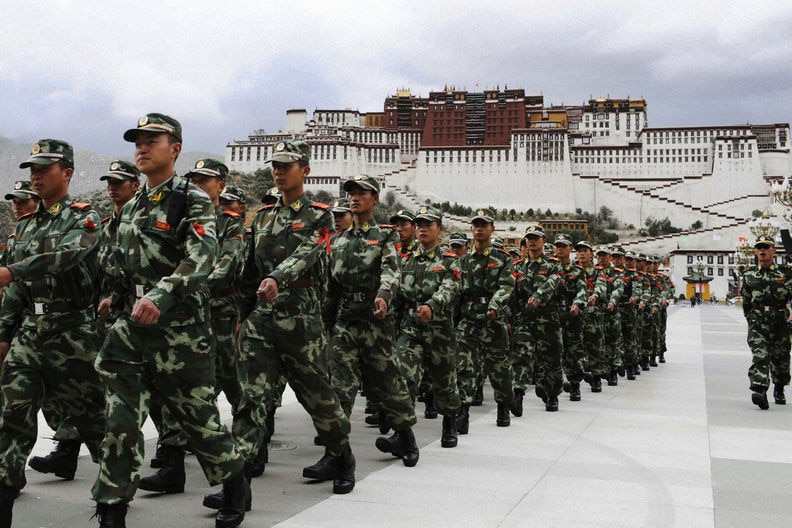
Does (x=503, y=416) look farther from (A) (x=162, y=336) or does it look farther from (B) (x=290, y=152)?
(A) (x=162, y=336)

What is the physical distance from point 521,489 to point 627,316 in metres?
8.16

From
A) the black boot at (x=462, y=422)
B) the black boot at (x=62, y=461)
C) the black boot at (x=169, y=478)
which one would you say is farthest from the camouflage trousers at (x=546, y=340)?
the black boot at (x=62, y=461)

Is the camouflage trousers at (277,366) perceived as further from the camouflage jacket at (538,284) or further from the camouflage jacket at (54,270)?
the camouflage jacket at (538,284)

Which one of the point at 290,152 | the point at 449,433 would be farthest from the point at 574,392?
the point at 290,152

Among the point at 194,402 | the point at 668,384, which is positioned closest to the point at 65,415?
the point at 194,402

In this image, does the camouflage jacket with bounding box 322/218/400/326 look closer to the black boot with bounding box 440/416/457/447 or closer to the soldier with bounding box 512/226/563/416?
the black boot with bounding box 440/416/457/447

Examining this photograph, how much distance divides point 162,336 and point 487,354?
429cm

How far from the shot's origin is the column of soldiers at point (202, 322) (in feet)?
12.6

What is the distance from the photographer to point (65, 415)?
4977 mm

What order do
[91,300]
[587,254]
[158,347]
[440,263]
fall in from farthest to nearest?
[587,254] < [440,263] < [91,300] < [158,347]

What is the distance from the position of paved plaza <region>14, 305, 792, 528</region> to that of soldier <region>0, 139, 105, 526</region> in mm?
568

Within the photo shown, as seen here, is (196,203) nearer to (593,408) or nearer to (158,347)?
(158,347)

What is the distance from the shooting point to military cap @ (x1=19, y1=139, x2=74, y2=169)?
4656mm

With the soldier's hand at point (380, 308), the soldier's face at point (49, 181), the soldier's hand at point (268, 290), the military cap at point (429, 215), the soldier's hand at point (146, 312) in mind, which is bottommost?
the soldier's hand at point (146, 312)
